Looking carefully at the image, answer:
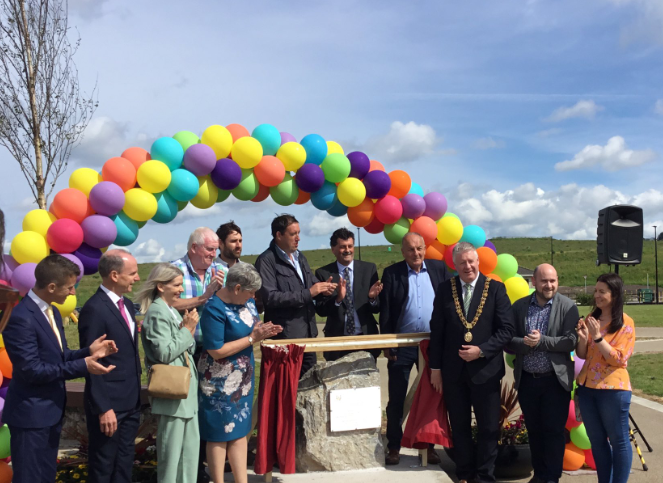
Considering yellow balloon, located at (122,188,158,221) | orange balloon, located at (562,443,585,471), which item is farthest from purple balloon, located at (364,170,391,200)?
orange balloon, located at (562,443,585,471)

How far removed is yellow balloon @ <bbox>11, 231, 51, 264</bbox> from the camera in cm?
497

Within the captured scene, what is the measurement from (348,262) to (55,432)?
2.82m

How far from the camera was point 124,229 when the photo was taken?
17.9ft

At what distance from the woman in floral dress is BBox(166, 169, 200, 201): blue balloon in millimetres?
1942

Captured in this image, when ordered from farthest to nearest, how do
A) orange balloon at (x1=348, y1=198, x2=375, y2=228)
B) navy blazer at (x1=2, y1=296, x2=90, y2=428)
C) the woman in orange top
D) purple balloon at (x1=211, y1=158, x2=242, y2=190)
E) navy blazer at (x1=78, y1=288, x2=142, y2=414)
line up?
1. orange balloon at (x1=348, y1=198, x2=375, y2=228)
2. purple balloon at (x1=211, y1=158, x2=242, y2=190)
3. the woman in orange top
4. navy blazer at (x1=78, y1=288, x2=142, y2=414)
5. navy blazer at (x1=2, y1=296, x2=90, y2=428)

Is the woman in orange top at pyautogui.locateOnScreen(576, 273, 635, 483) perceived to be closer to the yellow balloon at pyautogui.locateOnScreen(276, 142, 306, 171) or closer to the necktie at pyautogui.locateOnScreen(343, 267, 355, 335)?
the necktie at pyautogui.locateOnScreen(343, 267, 355, 335)

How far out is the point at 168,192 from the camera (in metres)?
5.53

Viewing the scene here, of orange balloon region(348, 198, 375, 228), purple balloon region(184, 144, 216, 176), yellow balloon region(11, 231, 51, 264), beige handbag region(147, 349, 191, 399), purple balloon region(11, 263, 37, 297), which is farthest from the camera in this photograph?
orange balloon region(348, 198, 375, 228)

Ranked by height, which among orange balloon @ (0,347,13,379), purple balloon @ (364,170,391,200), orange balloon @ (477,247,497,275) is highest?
purple balloon @ (364,170,391,200)

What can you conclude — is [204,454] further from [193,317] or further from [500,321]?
[500,321]

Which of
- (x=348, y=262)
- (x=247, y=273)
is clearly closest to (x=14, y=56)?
(x=348, y=262)

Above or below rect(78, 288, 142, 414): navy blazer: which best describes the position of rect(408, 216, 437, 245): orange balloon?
above

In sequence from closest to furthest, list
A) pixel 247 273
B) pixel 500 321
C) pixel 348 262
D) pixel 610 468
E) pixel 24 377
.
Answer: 1. pixel 24 377
2. pixel 247 273
3. pixel 610 468
4. pixel 500 321
5. pixel 348 262

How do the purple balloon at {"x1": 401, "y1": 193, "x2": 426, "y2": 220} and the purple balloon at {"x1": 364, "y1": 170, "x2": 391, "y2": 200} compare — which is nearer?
the purple balloon at {"x1": 364, "y1": 170, "x2": 391, "y2": 200}
